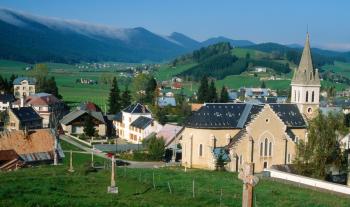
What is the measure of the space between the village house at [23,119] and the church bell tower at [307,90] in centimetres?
3388

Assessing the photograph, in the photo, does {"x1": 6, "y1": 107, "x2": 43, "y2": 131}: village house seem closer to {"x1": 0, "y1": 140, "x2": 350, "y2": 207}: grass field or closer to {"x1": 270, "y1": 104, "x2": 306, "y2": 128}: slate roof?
{"x1": 270, "y1": 104, "x2": 306, "y2": 128}: slate roof

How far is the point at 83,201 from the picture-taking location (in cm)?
2425

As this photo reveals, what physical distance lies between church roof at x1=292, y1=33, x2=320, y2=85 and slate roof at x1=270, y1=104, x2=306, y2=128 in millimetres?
2866

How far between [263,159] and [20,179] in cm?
2568

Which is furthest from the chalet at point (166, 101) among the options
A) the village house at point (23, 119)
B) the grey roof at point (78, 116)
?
the village house at point (23, 119)

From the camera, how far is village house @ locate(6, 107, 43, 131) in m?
73.9

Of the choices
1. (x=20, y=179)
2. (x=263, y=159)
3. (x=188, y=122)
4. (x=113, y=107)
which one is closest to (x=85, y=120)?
(x=113, y=107)

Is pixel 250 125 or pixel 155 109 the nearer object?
pixel 250 125

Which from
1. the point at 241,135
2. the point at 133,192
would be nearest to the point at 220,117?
the point at 241,135

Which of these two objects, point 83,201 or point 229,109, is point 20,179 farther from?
point 229,109

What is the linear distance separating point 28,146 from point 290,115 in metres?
24.2

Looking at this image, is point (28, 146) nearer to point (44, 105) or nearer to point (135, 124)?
point (135, 124)

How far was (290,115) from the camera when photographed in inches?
2167

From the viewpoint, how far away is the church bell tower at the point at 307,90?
56281 mm
